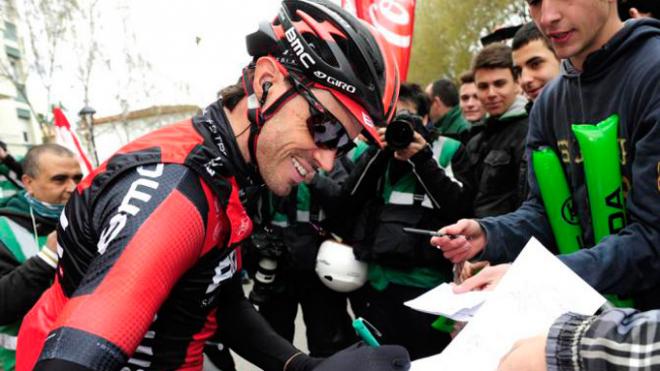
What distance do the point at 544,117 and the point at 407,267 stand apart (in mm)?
Result: 1489

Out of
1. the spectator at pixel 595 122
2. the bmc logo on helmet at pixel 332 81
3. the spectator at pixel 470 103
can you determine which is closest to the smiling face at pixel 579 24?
the spectator at pixel 595 122

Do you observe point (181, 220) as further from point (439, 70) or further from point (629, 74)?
point (439, 70)

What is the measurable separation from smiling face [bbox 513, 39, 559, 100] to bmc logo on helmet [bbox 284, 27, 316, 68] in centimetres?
209

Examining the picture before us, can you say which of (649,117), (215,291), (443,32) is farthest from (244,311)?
(443,32)

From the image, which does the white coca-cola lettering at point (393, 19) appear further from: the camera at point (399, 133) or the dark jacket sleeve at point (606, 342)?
the dark jacket sleeve at point (606, 342)

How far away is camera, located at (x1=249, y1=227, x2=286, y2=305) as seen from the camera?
12.7 feet

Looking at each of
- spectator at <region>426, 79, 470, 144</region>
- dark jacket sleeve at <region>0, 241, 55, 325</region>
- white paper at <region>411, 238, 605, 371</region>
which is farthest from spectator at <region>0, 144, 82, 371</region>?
spectator at <region>426, 79, 470, 144</region>

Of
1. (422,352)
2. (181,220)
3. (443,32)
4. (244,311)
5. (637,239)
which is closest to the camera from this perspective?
(181,220)

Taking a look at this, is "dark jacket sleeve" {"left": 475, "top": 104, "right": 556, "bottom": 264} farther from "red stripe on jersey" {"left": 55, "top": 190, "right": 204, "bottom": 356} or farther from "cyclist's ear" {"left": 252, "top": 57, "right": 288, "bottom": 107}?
"red stripe on jersey" {"left": 55, "top": 190, "right": 204, "bottom": 356}

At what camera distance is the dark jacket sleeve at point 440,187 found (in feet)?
10.2

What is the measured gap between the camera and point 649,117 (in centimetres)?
159

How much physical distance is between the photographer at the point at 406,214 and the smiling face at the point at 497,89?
48 cm

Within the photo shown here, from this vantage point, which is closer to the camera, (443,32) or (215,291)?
(215,291)

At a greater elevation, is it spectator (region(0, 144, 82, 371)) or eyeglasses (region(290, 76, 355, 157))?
eyeglasses (region(290, 76, 355, 157))
